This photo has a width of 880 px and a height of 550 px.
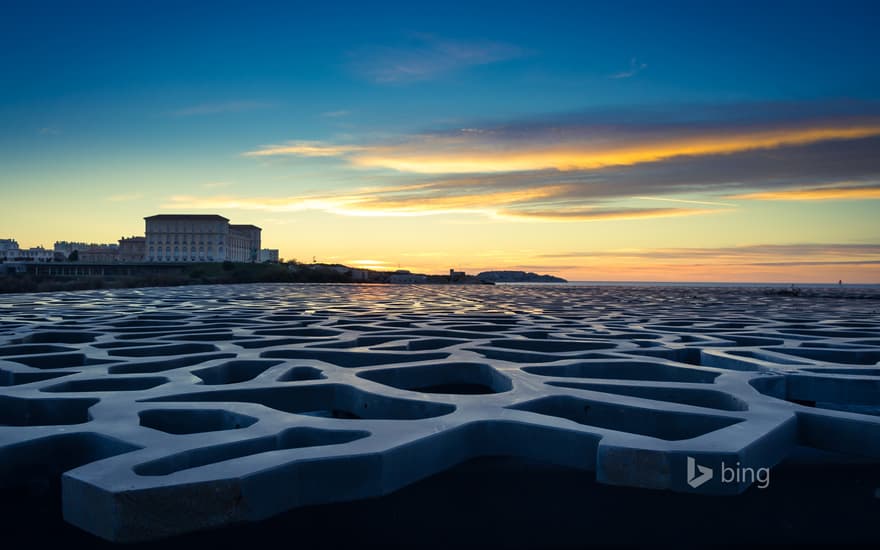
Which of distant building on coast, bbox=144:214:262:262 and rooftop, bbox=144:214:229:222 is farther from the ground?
rooftop, bbox=144:214:229:222

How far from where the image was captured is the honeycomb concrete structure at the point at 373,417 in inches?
109

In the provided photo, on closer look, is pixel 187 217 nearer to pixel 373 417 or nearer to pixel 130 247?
pixel 130 247

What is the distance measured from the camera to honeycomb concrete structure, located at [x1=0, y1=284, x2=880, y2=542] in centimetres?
277

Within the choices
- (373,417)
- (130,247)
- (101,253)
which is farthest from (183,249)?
(373,417)

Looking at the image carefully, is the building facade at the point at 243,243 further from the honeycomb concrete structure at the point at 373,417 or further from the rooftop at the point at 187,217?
the honeycomb concrete structure at the point at 373,417

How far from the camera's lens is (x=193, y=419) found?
392cm

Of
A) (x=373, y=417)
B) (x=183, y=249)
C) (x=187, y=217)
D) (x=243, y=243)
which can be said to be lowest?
(x=373, y=417)

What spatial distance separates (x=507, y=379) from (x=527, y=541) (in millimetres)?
1908

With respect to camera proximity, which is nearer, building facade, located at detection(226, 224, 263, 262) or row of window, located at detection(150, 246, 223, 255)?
row of window, located at detection(150, 246, 223, 255)

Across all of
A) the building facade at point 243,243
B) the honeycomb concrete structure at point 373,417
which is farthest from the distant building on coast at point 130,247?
the honeycomb concrete structure at point 373,417

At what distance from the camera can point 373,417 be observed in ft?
14.2

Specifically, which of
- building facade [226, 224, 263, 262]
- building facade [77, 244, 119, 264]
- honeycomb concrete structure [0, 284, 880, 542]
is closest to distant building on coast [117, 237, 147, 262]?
building facade [77, 244, 119, 264]

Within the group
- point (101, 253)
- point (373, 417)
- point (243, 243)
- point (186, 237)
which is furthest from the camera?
point (101, 253)

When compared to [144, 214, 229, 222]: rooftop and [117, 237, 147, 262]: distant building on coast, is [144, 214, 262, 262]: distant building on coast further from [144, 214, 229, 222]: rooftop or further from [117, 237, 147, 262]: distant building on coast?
[117, 237, 147, 262]: distant building on coast
